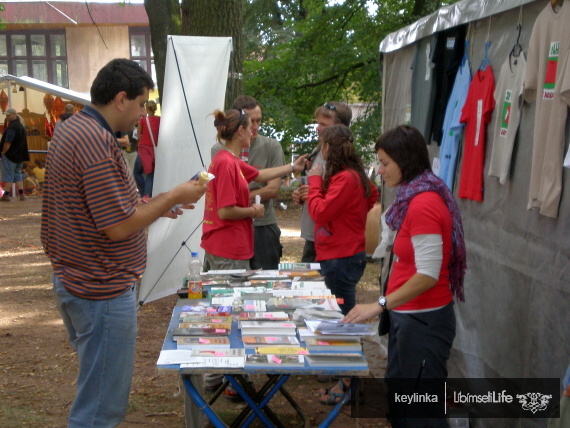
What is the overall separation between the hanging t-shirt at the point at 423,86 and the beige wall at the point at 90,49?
23.8m

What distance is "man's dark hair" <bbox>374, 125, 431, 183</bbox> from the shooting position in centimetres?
286

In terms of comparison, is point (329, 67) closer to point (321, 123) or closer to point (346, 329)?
point (321, 123)

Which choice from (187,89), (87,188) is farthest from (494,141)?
(187,89)

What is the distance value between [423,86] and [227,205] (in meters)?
1.87

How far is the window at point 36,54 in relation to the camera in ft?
91.7

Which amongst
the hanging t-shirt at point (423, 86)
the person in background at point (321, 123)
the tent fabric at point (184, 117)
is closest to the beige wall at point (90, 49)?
the tent fabric at point (184, 117)

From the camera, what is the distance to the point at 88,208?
2.42 meters

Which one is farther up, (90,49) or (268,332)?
(90,49)

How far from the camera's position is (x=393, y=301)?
277 centimetres

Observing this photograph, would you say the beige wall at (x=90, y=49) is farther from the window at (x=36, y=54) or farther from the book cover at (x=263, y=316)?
the book cover at (x=263, y=316)

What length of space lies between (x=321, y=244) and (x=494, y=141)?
1222 millimetres

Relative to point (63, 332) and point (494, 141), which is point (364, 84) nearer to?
point (63, 332)

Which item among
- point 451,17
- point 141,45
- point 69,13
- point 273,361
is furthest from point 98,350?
point 141,45

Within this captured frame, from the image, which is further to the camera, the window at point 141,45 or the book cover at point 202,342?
the window at point 141,45
